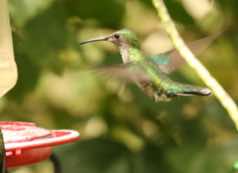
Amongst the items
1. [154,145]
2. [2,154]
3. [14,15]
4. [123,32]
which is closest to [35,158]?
[2,154]

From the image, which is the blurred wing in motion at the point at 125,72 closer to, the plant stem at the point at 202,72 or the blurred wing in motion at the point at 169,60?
the blurred wing in motion at the point at 169,60

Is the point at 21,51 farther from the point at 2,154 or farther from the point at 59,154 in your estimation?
the point at 2,154

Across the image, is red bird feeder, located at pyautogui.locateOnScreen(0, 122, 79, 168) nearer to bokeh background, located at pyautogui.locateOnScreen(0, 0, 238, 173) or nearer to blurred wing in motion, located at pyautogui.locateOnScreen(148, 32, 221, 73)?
blurred wing in motion, located at pyautogui.locateOnScreen(148, 32, 221, 73)

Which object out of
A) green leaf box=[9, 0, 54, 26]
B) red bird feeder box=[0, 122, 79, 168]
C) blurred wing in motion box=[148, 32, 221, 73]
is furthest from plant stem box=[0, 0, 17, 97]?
green leaf box=[9, 0, 54, 26]

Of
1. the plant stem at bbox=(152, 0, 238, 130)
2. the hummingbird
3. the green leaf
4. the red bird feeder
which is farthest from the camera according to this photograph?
A: the green leaf

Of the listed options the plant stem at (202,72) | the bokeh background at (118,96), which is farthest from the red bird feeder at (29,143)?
the bokeh background at (118,96)
